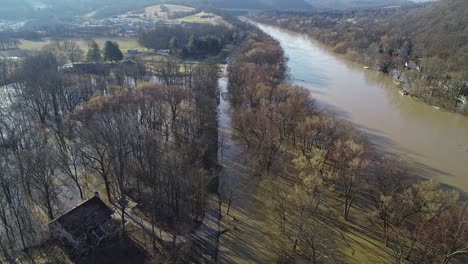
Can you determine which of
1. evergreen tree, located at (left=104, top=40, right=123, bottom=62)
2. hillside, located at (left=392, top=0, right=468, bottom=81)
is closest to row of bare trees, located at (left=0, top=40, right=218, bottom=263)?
evergreen tree, located at (left=104, top=40, right=123, bottom=62)

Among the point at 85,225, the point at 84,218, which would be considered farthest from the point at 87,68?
the point at 85,225

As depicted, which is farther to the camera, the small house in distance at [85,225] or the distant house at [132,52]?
the distant house at [132,52]

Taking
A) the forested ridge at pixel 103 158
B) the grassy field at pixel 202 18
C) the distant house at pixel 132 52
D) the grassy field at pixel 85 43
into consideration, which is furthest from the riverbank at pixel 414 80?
the grassy field at pixel 85 43

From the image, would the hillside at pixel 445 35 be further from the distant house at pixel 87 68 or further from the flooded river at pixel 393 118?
the distant house at pixel 87 68

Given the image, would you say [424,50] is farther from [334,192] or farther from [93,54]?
[93,54]

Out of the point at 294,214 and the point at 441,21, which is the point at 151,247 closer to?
the point at 294,214

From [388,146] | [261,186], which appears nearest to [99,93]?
[261,186]
